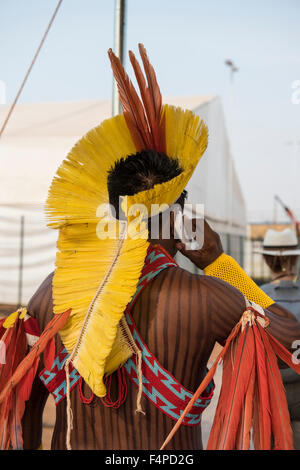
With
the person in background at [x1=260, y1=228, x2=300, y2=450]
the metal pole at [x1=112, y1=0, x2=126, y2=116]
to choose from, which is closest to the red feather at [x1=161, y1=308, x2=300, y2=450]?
the person in background at [x1=260, y1=228, x2=300, y2=450]

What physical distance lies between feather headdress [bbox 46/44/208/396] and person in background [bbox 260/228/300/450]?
4.98ft

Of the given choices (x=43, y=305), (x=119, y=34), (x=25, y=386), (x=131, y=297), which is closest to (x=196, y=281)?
(x=131, y=297)

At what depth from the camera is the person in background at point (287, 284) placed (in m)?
2.62

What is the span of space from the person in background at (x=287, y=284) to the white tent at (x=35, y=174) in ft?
16.8

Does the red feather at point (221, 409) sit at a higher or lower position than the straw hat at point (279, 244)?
lower

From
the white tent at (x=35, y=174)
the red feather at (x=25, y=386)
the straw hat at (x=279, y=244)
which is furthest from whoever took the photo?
the white tent at (x=35, y=174)

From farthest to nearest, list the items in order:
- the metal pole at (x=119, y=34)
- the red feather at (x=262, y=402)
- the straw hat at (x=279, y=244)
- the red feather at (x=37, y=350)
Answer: the straw hat at (x=279, y=244) < the metal pole at (x=119, y=34) < the red feather at (x=37, y=350) < the red feather at (x=262, y=402)

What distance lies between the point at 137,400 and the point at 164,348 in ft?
0.49

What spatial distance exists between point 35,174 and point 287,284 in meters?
6.45

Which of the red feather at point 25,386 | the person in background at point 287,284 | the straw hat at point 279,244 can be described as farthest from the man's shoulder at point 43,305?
the straw hat at point 279,244

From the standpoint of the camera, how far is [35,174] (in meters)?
8.53

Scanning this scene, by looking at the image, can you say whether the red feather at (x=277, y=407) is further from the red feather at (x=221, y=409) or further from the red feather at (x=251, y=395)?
the red feather at (x=221, y=409)

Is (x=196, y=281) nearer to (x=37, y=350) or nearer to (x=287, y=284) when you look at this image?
(x=37, y=350)

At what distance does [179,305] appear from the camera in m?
1.30
